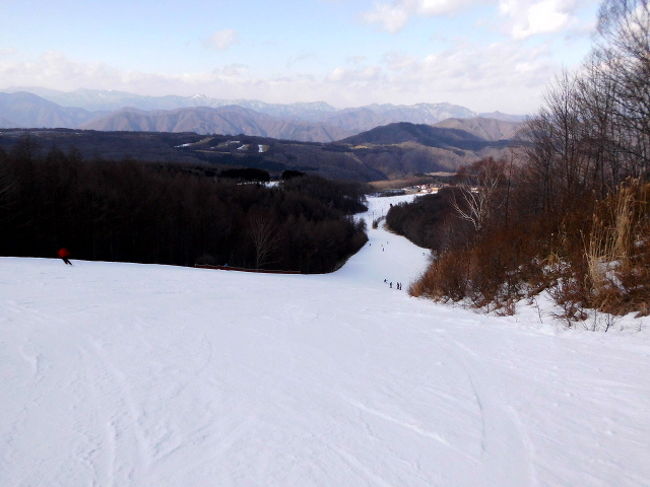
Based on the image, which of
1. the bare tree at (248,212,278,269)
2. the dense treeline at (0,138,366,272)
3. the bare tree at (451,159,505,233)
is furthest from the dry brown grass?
the bare tree at (248,212,278,269)

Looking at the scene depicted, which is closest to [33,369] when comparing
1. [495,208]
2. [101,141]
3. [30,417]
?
[30,417]

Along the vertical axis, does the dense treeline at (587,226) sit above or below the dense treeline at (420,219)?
above

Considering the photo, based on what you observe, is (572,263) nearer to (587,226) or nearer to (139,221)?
(587,226)

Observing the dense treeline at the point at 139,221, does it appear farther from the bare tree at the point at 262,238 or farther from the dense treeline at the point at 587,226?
the dense treeline at the point at 587,226

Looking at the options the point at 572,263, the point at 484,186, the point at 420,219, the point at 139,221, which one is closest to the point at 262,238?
the point at 139,221

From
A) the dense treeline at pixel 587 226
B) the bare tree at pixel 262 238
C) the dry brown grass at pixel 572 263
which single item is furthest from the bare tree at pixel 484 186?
the bare tree at pixel 262 238

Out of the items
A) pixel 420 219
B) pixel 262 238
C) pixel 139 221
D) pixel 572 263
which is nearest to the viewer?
pixel 572 263

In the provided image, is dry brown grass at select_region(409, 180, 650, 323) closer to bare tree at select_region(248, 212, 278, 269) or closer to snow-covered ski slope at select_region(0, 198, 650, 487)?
snow-covered ski slope at select_region(0, 198, 650, 487)
